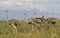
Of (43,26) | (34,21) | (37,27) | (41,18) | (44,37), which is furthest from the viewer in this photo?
(41,18)

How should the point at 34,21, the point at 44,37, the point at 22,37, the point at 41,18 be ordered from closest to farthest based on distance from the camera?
the point at 44,37 < the point at 22,37 < the point at 34,21 < the point at 41,18

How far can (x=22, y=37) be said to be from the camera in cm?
1185

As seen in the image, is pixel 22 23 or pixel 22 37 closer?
pixel 22 37

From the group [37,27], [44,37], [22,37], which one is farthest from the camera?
[37,27]

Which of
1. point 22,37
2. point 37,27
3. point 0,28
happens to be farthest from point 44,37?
point 0,28

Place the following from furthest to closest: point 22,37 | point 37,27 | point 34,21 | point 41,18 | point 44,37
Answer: point 41,18 < point 34,21 < point 37,27 < point 22,37 < point 44,37

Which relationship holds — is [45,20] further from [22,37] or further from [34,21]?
[22,37]

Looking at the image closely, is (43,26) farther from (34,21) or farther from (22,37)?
(22,37)

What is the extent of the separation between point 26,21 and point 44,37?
6.37m

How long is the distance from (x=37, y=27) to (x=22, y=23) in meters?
2.72

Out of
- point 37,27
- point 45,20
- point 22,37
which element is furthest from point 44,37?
point 45,20

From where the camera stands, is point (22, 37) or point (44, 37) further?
point (22, 37)

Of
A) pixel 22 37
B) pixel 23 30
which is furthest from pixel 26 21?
pixel 22 37

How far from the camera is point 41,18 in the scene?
1788cm
